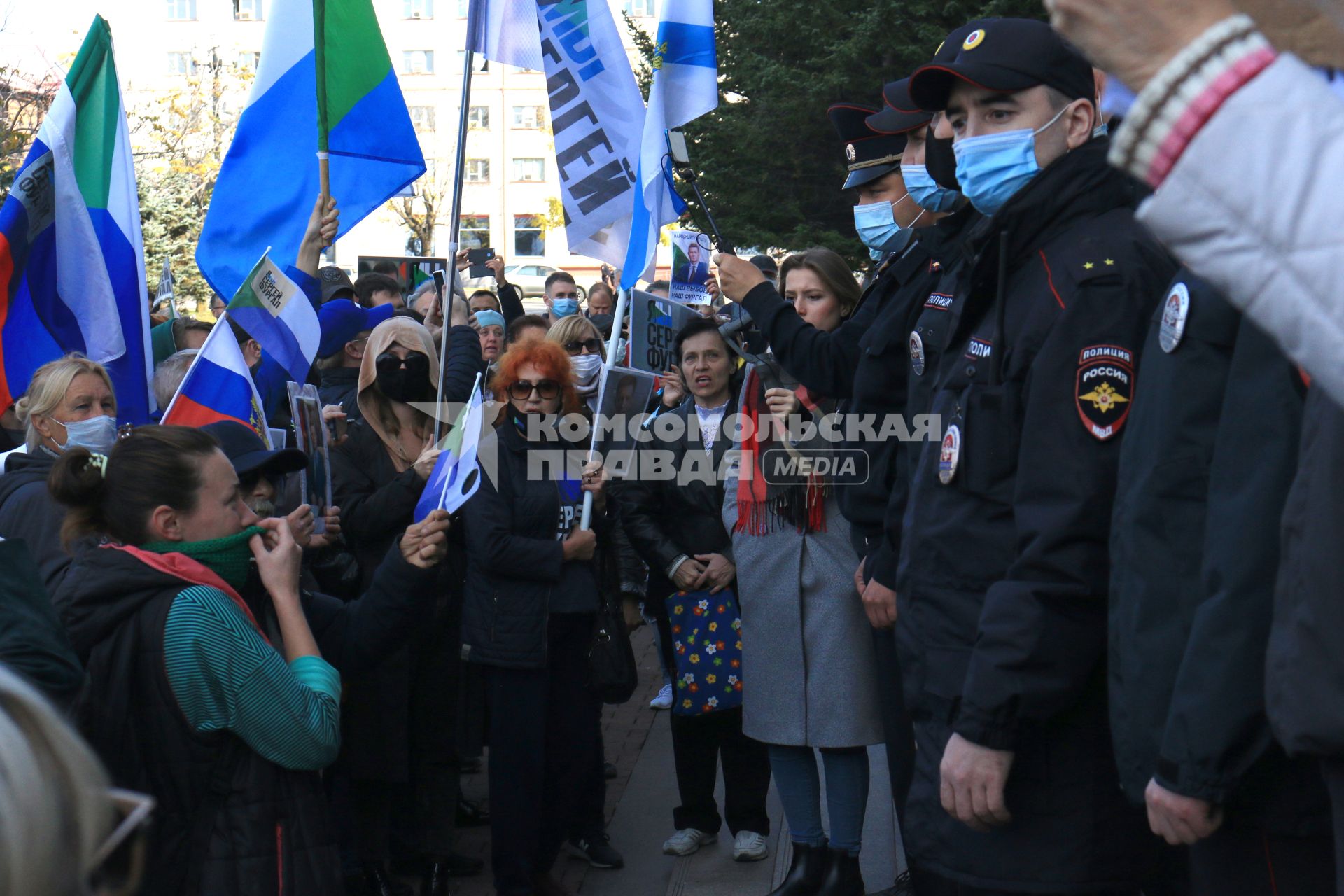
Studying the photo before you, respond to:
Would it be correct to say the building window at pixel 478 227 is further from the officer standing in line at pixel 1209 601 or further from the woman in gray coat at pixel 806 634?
the officer standing in line at pixel 1209 601

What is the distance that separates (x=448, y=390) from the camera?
7.21 metres

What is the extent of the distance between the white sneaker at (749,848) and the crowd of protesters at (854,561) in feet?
0.44

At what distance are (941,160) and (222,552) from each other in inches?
82.1

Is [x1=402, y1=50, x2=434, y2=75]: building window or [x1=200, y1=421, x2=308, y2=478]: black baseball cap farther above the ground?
[x1=402, y1=50, x2=434, y2=75]: building window

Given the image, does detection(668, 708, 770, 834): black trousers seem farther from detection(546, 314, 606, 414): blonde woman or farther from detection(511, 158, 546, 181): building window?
detection(511, 158, 546, 181): building window

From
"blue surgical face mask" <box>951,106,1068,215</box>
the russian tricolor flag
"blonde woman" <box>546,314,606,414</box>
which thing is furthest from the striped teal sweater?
"blonde woman" <box>546,314,606,414</box>

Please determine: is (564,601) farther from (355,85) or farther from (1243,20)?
(1243,20)

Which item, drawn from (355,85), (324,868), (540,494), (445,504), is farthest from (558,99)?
(324,868)

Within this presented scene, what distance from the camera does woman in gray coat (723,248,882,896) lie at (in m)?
4.84

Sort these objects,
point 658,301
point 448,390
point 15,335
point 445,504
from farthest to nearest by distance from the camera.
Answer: point 448,390 → point 658,301 → point 15,335 → point 445,504

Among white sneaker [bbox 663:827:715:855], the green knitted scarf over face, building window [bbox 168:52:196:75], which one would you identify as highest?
building window [bbox 168:52:196:75]

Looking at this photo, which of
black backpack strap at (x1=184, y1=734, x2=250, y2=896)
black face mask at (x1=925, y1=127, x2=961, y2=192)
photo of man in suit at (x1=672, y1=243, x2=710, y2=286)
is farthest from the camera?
photo of man in suit at (x1=672, y1=243, x2=710, y2=286)

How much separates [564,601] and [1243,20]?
4226 millimetres

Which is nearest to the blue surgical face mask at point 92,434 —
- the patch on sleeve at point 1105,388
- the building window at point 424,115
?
the patch on sleeve at point 1105,388
